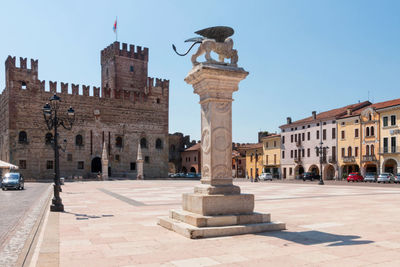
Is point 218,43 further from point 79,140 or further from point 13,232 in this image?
point 79,140

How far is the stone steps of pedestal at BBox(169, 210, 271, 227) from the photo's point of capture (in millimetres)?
6734

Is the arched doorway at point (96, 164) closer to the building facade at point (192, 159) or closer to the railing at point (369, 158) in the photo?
the building facade at point (192, 159)

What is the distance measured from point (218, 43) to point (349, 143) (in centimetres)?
4292

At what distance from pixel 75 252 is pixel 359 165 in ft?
147

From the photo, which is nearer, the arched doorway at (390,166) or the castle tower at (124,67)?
the arched doorway at (390,166)

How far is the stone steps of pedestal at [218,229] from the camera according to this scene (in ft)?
21.1

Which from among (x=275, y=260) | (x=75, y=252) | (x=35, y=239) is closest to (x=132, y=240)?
(x=75, y=252)

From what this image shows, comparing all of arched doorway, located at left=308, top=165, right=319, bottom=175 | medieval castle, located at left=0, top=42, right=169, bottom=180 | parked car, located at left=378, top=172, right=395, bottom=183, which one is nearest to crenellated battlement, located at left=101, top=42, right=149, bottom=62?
medieval castle, located at left=0, top=42, right=169, bottom=180

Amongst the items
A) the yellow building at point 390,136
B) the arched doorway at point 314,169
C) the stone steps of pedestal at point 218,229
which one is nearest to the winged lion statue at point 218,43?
the stone steps of pedestal at point 218,229

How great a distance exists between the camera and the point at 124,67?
2244 inches

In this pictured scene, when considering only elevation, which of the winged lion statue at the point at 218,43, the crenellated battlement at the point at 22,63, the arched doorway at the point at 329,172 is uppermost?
the crenellated battlement at the point at 22,63

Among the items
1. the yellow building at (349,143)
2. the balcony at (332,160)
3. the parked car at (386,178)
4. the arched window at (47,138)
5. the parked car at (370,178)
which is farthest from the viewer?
the balcony at (332,160)

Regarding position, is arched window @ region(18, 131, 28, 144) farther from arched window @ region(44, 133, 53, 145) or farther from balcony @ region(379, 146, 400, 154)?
balcony @ region(379, 146, 400, 154)

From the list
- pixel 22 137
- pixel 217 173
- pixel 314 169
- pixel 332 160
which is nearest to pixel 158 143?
pixel 22 137
